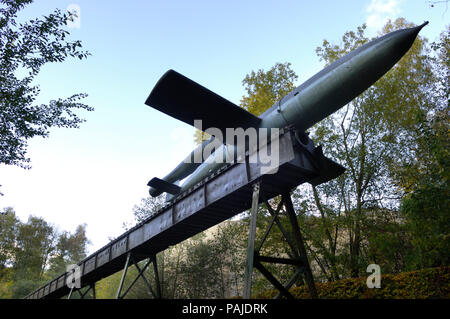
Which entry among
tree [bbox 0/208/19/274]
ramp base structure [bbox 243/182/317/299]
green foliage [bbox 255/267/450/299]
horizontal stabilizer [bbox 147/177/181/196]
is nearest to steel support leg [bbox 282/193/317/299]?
ramp base structure [bbox 243/182/317/299]

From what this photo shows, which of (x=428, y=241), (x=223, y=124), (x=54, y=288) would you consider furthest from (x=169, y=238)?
(x=54, y=288)

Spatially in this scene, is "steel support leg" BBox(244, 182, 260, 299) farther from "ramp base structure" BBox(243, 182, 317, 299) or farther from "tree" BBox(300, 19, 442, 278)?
"tree" BBox(300, 19, 442, 278)

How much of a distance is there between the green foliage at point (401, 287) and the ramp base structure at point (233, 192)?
5.12m

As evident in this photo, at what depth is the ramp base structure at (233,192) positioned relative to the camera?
7216mm

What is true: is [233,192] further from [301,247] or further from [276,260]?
[301,247]

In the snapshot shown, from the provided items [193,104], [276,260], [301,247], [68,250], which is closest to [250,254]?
[276,260]

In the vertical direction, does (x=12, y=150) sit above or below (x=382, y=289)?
above

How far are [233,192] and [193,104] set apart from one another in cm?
269

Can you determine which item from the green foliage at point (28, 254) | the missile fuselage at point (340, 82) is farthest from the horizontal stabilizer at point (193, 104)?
the green foliage at point (28, 254)

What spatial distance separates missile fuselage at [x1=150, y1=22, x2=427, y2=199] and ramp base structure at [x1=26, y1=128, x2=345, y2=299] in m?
0.84
